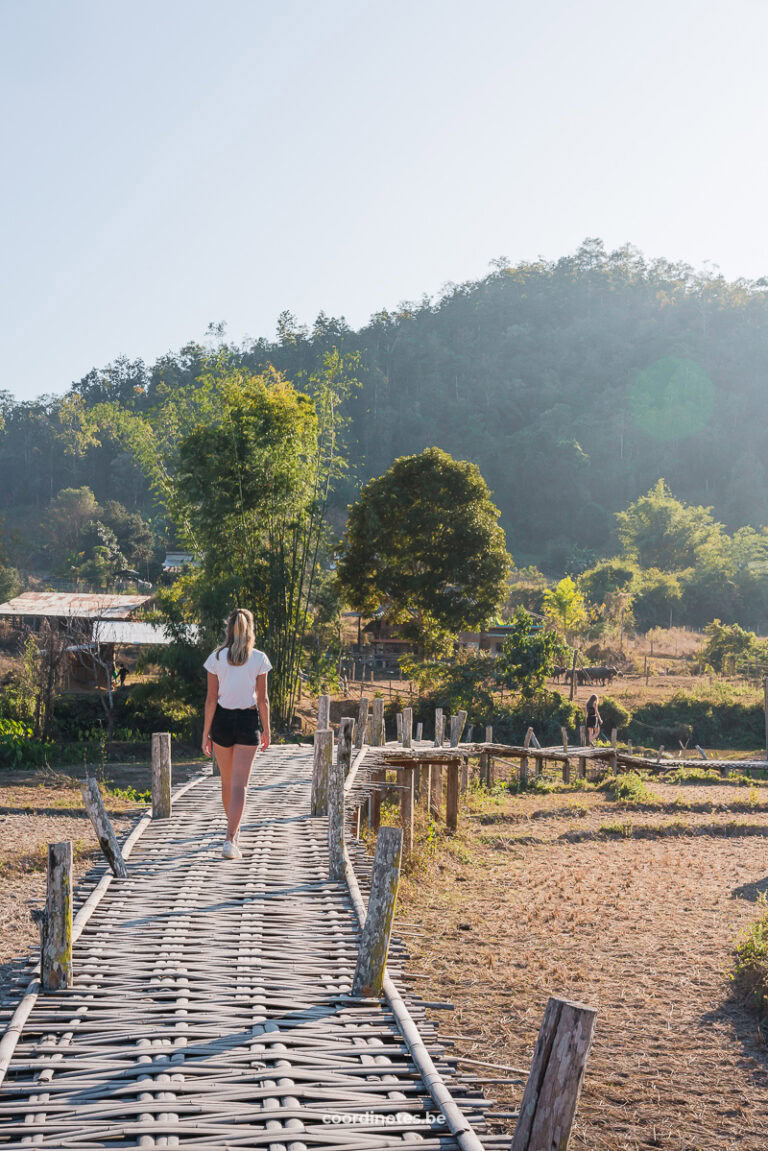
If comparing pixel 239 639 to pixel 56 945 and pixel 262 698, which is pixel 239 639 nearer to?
pixel 262 698

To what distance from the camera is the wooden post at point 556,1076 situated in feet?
8.57

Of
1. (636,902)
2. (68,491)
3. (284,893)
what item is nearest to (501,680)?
(636,902)

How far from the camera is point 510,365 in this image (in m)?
70.8

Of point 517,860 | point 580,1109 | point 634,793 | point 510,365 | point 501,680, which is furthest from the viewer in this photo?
point 510,365

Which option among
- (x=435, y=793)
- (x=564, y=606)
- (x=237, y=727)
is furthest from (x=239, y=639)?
(x=564, y=606)

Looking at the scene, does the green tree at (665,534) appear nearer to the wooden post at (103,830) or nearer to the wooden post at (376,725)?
the wooden post at (376,725)

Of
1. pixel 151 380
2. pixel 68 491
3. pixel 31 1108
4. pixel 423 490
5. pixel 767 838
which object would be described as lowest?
pixel 767 838

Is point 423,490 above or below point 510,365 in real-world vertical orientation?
below

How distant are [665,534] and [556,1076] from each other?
1891 inches

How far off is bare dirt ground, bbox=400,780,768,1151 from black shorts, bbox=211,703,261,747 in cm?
192

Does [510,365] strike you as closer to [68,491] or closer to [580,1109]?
[68,491]

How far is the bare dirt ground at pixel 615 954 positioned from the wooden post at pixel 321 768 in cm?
132

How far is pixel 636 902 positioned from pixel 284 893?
17.5ft

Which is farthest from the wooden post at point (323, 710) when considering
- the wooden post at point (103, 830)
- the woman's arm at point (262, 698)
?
the wooden post at point (103, 830)
